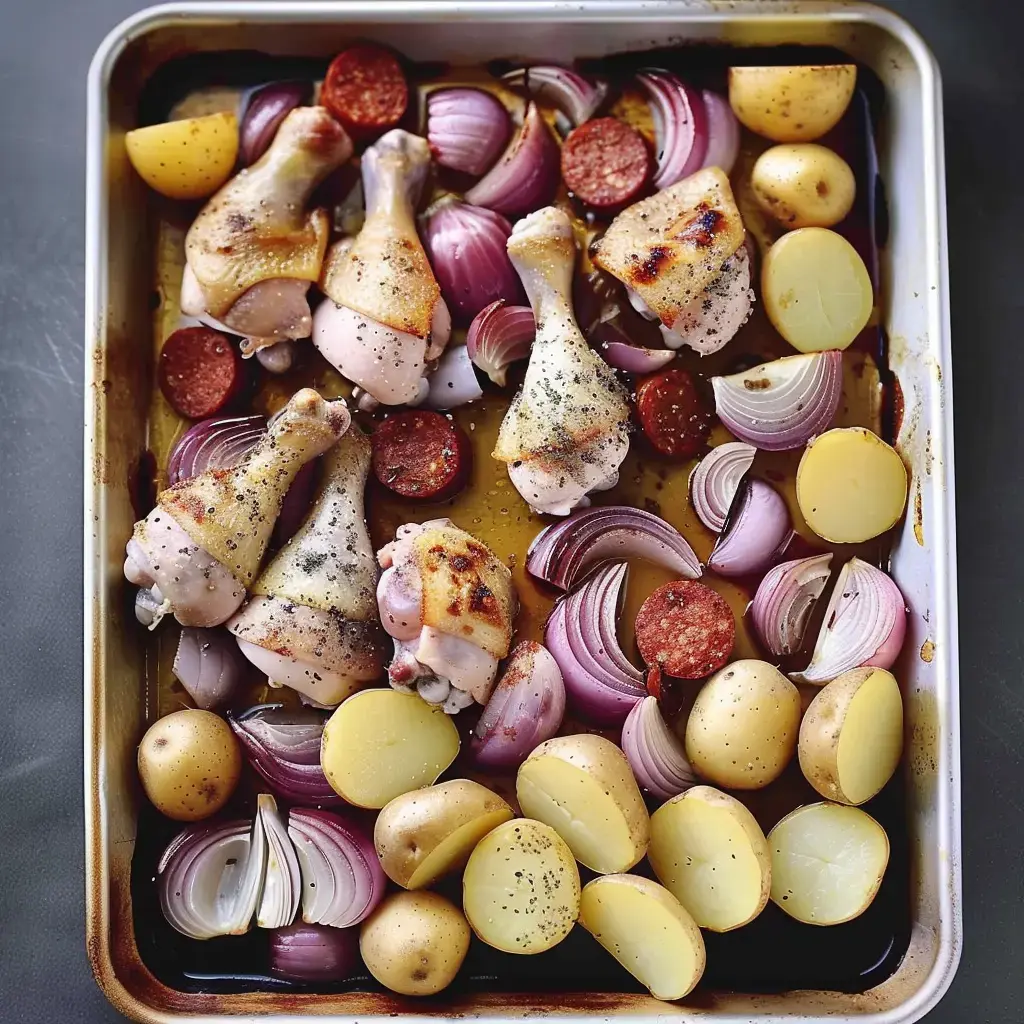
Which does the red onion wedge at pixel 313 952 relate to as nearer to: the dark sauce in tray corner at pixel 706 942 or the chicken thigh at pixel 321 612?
the dark sauce in tray corner at pixel 706 942

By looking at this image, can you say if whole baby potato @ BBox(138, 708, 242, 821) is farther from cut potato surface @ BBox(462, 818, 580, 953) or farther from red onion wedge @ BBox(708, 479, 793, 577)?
red onion wedge @ BBox(708, 479, 793, 577)

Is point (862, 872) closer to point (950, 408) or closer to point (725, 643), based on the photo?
point (725, 643)

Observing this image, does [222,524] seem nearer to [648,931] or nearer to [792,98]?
[648,931]

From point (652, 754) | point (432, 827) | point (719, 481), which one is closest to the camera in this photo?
point (432, 827)

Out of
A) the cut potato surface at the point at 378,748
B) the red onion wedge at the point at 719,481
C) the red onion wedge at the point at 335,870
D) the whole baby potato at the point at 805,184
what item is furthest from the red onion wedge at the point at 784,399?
the red onion wedge at the point at 335,870

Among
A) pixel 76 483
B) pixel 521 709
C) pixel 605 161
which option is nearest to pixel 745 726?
pixel 521 709

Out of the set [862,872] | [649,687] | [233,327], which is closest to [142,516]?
[233,327]
